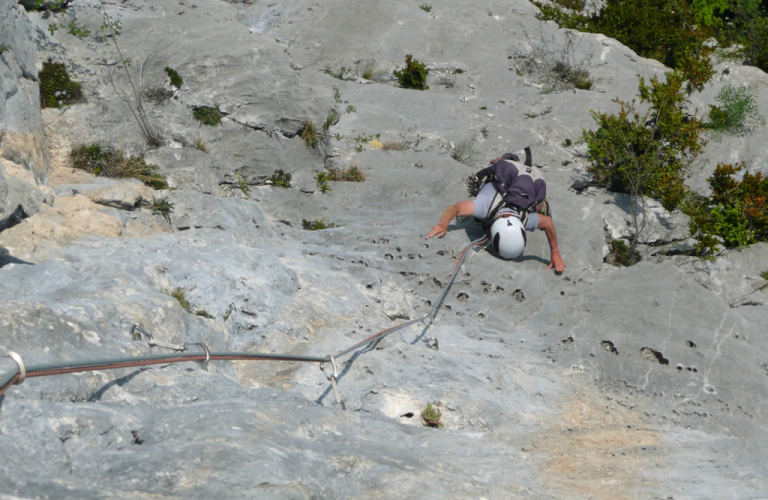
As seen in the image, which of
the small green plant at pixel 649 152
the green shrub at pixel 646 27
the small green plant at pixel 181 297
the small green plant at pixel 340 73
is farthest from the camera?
the green shrub at pixel 646 27

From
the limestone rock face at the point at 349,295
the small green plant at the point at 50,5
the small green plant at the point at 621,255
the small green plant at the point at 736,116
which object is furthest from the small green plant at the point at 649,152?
the small green plant at the point at 50,5

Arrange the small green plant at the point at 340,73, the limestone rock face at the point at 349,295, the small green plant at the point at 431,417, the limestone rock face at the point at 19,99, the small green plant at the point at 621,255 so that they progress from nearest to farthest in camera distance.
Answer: the limestone rock face at the point at 349,295 → the small green plant at the point at 431,417 → the limestone rock face at the point at 19,99 → the small green plant at the point at 621,255 → the small green plant at the point at 340,73

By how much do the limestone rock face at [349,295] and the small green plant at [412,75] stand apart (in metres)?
0.17

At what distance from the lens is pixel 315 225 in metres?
8.95

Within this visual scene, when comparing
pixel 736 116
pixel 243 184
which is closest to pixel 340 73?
Answer: pixel 243 184

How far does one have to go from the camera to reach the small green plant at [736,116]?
1173 cm

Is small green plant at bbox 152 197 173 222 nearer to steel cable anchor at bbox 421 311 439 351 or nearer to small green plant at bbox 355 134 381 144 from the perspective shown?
steel cable anchor at bbox 421 311 439 351

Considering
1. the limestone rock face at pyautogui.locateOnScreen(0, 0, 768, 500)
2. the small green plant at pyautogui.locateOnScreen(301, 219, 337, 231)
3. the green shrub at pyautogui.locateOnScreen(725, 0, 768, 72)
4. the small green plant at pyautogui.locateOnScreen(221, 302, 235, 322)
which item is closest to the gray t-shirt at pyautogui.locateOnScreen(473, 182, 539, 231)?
the limestone rock face at pyautogui.locateOnScreen(0, 0, 768, 500)

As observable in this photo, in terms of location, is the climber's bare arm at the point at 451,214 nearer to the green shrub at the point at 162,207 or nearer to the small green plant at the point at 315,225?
the small green plant at the point at 315,225

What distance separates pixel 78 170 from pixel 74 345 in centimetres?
499

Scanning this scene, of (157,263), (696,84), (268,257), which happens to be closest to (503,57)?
(696,84)

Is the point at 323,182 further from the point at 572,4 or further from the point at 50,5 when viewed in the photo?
the point at 572,4

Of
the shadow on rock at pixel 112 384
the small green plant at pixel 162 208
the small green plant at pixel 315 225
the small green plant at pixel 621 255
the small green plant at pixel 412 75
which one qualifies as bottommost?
the small green plant at pixel 315 225

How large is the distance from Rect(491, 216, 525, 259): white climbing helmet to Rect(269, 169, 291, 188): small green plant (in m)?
3.31
